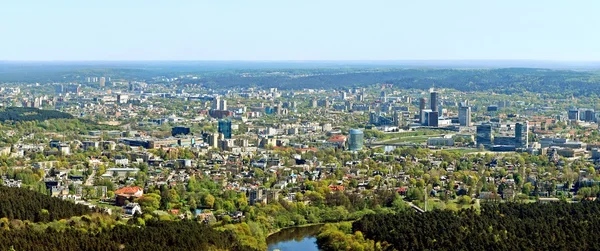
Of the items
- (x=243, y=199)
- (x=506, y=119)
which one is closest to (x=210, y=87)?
(x=506, y=119)

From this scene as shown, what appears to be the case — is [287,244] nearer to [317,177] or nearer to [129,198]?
[129,198]

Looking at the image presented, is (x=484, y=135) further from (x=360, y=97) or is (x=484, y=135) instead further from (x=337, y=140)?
(x=360, y=97)

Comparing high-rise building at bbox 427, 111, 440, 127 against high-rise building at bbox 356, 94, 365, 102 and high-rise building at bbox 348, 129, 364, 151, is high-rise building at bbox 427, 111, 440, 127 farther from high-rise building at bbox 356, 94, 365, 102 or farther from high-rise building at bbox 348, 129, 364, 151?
high-rise building at bbox 356, 94, 365, 102

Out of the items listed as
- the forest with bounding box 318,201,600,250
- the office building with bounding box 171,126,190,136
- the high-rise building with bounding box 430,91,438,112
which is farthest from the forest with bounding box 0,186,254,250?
the high-rise building with bounding box 430,91,438,112

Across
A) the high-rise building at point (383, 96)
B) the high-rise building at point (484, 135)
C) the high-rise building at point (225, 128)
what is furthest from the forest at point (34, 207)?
the high-rise building at point (383, 96)

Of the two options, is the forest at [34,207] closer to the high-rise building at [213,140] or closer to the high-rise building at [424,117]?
the high-rise building at [213,140]
